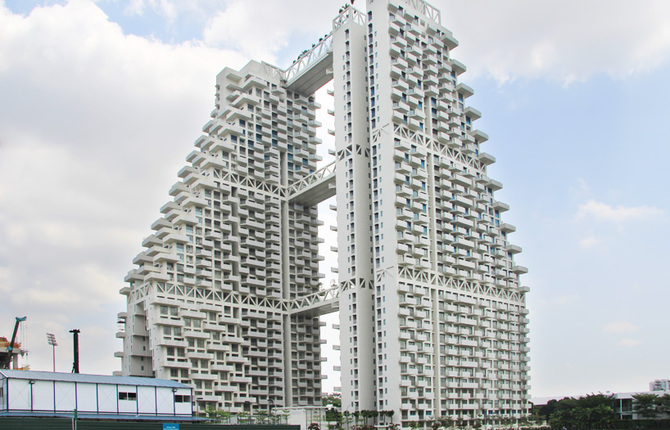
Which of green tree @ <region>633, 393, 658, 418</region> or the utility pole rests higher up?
the utility pole

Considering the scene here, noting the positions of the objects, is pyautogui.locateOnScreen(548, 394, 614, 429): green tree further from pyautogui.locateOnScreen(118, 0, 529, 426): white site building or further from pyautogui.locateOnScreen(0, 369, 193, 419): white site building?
pyautogui.locateOnScreen(0, 369, 193, 419): white site building

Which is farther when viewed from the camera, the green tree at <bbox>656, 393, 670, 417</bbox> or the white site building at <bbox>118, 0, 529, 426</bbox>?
the green tree at <bbox>656, 393, 670, 417</bbox>

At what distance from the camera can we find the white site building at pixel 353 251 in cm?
11381

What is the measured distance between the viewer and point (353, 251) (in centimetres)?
11906

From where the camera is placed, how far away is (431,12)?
14138 cm

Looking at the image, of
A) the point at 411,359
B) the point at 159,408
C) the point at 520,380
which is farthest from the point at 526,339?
the point at 159,408

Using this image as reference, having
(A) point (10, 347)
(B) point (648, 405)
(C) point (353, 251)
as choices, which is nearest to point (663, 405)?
(B) point (648, 405)

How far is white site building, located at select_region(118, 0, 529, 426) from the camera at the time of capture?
373ft

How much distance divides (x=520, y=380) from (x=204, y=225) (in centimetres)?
6251

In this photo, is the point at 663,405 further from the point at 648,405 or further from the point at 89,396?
the point at 89,396

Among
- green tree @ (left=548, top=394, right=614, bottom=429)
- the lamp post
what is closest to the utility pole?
the lamp post

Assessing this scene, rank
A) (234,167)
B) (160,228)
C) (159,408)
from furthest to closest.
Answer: (234,167) < (160,228) < (159,408)

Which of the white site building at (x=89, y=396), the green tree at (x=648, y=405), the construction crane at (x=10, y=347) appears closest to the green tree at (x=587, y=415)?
the green tree at (x=648, y=405)

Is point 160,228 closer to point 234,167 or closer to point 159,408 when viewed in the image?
point 234,167
